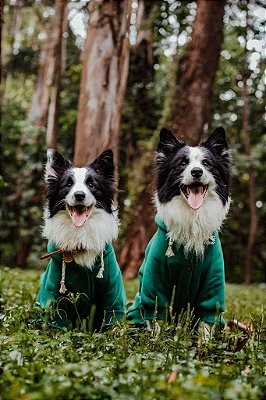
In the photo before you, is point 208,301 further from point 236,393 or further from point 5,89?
point 5,89

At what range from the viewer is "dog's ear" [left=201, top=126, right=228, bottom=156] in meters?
5.25

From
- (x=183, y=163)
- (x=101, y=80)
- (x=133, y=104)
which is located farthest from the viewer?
(x=133, y=104)

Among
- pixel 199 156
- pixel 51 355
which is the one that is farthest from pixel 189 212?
pixel 51 355

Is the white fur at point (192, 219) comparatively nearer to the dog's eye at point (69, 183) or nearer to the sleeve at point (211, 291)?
the sleeve at point (211, 291)

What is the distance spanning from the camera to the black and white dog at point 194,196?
4.87 metres

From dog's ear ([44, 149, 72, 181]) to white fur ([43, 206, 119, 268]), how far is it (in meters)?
0.43

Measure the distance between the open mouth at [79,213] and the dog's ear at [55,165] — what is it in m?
0.42

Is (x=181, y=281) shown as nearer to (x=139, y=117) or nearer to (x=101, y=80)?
(x=101, y=80)

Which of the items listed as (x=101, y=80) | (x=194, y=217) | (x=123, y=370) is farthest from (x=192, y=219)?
(x=101, y=80)

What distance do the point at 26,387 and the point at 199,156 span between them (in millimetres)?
3108

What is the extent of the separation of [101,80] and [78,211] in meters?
4.34

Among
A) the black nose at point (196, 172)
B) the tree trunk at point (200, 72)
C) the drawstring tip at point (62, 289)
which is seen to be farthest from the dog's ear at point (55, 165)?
the tree trunk at point (200, 72)

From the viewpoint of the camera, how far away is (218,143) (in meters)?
5.27

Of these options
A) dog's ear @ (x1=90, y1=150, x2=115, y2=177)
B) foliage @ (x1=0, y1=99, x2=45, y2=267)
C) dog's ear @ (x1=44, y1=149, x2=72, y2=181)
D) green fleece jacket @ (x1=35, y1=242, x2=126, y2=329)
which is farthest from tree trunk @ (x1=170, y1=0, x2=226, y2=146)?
foliage @ (x1=0, y1=99, x2=45, y2=267)
